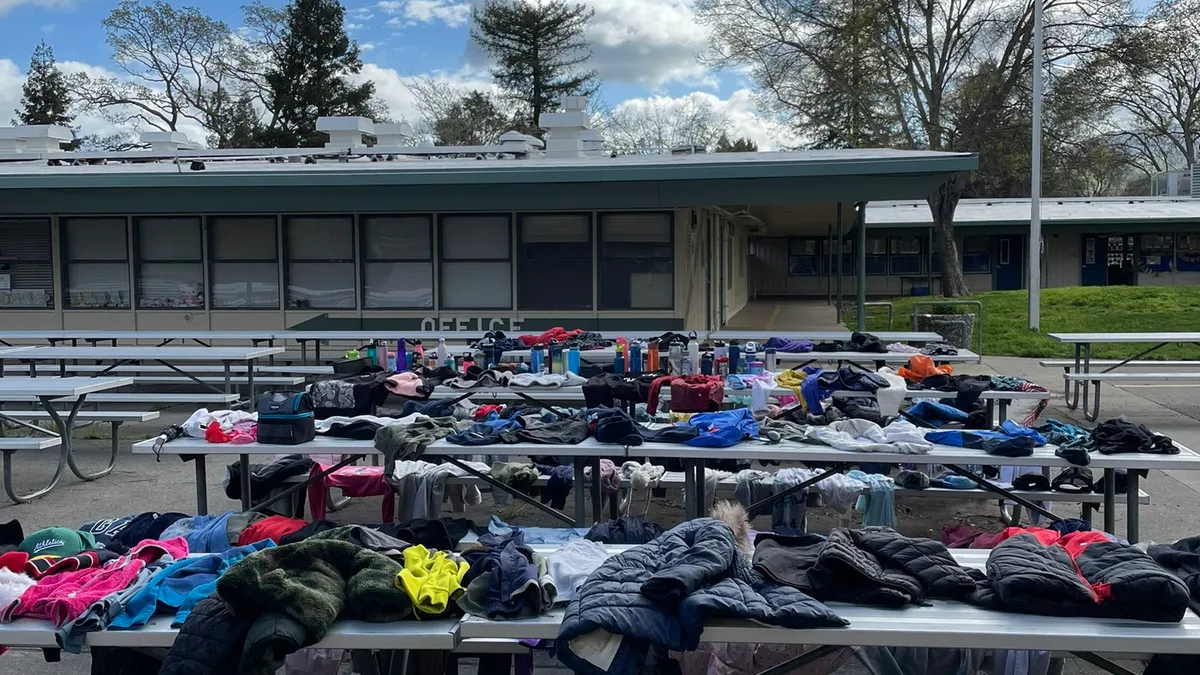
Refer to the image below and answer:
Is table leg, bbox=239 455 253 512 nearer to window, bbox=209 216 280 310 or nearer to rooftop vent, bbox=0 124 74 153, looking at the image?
window, bbox=209 216 280 310

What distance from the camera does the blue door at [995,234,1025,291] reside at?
1193 inches

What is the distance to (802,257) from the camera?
31.9 meters

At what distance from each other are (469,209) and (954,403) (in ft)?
23.5

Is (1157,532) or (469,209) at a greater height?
(469,209)

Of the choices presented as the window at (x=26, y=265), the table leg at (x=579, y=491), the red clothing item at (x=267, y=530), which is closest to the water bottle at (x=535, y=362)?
the table leg at (x=579, y=491)

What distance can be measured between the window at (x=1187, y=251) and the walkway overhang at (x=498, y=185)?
22270mm

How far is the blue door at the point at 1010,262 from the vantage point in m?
30.3

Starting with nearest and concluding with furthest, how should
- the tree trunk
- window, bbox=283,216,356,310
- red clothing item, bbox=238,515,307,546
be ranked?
1. red clothing item, bbox=238,515,307,546
2. window, bbox=283,216,356,310
3. the tree trunk

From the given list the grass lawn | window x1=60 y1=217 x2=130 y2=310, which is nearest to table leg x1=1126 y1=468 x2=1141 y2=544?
the grass lawn

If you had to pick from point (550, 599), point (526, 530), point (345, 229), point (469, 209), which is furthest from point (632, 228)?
point (550, 599)

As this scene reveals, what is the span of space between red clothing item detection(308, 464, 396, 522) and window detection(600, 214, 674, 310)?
6.94m

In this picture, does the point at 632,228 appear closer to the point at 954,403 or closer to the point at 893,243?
the point at 954,403

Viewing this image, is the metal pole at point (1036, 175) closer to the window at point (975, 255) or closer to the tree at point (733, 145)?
the window at point (975, 255)

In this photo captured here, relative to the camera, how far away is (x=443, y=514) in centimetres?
647
